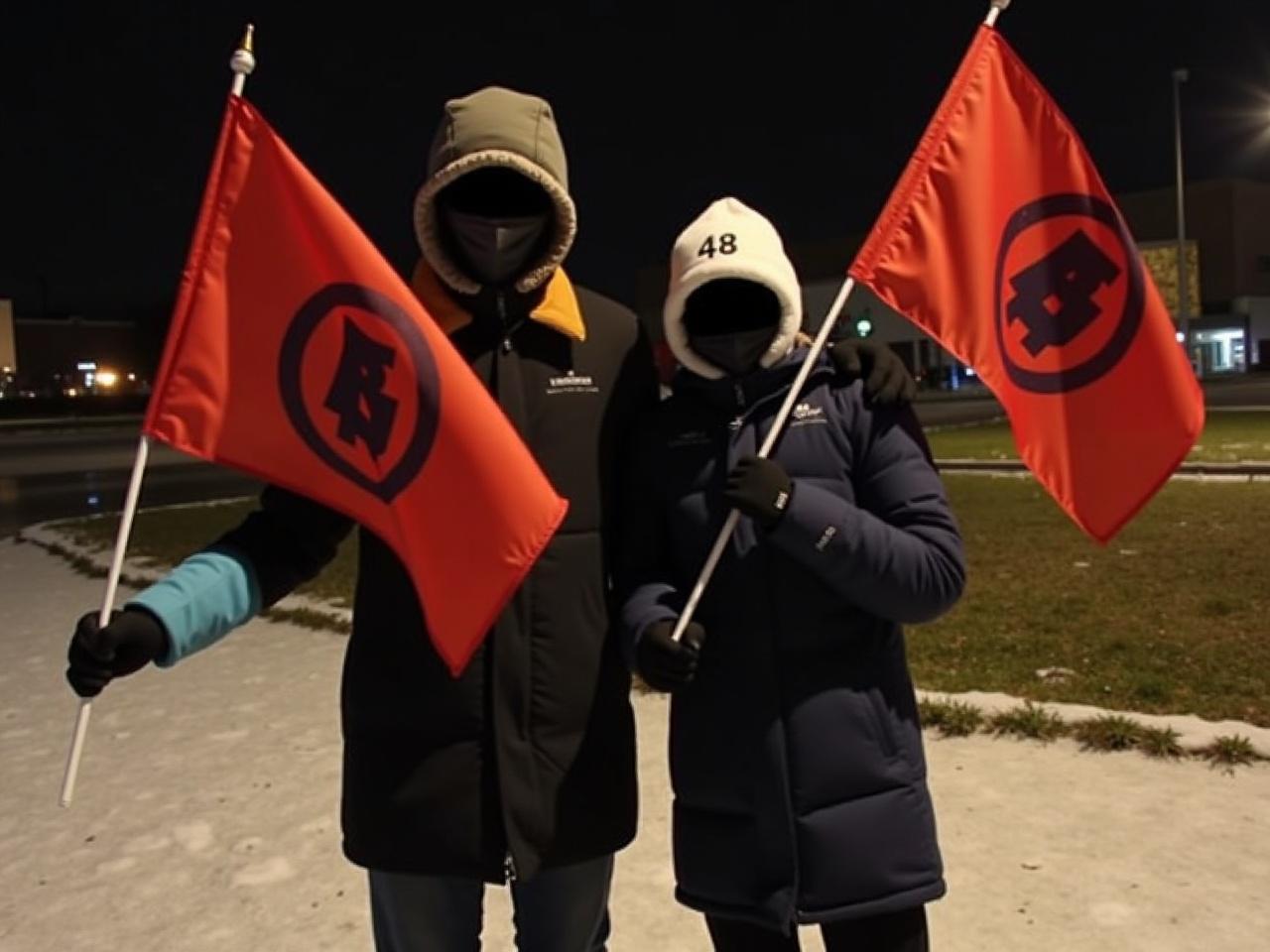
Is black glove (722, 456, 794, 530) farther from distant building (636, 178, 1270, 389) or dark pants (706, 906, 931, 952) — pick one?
distant building (636, 178, 1270, 389)

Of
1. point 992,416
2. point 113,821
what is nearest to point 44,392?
point 992,416

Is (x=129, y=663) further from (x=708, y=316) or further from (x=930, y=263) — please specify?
(x=930, y=263)

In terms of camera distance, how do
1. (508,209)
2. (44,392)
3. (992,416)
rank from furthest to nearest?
(44,392), (992,416), (508,209)

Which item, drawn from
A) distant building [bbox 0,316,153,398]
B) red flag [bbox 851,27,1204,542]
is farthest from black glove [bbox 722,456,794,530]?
distant building [bbox 0,316,153,398]

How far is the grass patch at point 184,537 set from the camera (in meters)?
9.70

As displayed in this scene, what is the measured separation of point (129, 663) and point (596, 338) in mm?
1123

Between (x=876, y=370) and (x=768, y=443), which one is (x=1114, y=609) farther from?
(x=768, y=443)

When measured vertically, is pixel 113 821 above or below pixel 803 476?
below

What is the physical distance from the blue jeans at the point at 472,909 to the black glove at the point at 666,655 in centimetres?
48

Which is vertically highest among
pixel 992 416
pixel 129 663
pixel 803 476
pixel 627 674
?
pixel 803 476

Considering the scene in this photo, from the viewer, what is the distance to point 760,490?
7.43 ft

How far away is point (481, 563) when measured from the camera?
235 centimetres

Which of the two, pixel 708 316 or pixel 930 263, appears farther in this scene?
pixel 930 263

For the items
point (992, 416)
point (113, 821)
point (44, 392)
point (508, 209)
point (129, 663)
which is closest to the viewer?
point (129, 663)
